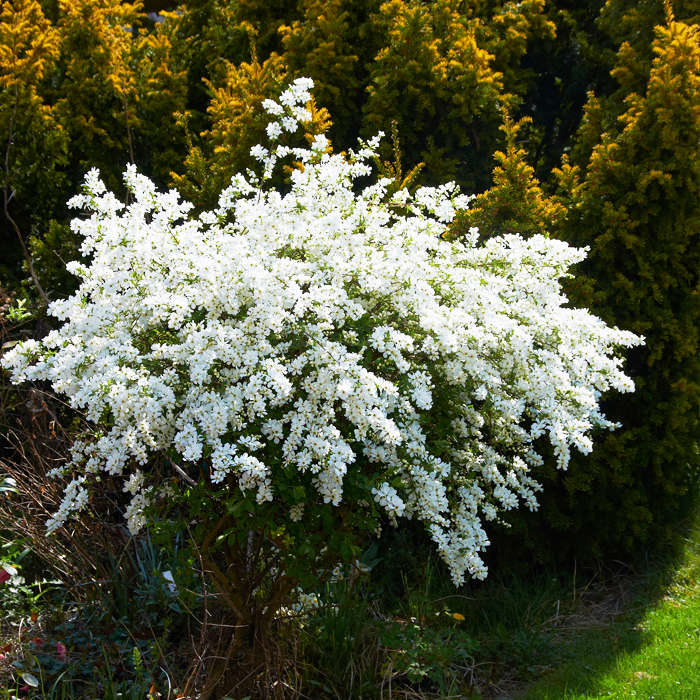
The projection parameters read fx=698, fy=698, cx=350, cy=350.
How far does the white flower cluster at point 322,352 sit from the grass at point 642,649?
108cm

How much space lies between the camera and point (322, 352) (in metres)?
2.54

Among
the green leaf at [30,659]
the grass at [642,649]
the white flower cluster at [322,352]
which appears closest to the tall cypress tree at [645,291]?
the grass at [642,649]

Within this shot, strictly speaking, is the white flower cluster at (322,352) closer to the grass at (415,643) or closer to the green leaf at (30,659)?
the green leaf at (30,659)

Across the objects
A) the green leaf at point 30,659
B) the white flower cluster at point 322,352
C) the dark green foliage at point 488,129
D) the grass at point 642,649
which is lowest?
the grass at point 642,649

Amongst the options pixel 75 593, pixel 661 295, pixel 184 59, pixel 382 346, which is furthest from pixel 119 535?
pixel 184 59

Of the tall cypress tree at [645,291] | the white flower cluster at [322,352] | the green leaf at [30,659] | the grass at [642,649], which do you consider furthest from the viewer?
the tall cypress tree at [645,291]

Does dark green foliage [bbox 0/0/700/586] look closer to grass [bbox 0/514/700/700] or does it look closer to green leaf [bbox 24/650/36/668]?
grass [bbox 0/514/700/700]

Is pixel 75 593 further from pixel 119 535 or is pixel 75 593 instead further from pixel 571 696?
pixel 571 696

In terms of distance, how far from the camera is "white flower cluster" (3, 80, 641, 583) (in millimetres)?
2469

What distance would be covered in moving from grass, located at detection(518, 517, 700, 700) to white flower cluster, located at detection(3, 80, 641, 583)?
1076 mm

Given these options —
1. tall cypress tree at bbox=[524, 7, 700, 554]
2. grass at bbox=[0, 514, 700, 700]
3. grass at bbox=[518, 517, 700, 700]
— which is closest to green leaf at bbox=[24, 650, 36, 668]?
grass at bbox=[0, 514, 700, 700]

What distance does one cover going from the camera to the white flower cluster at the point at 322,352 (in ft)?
8.10

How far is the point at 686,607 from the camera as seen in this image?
4.22 m

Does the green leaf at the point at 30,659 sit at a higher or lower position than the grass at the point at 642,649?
higher
